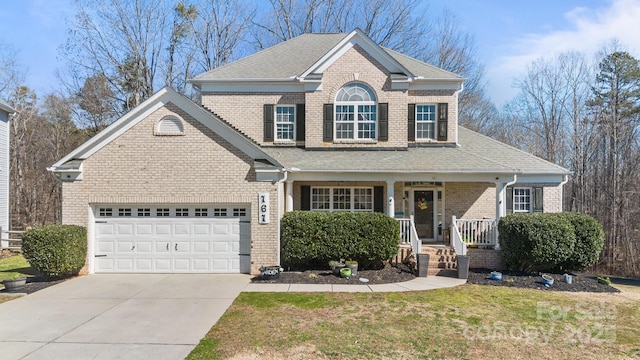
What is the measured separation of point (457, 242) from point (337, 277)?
4.66 metres

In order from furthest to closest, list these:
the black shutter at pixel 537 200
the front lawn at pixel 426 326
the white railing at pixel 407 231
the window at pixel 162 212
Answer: the black shutter at pixel 537 200, the white railing at pixel 407 231, the window at pixel 162 212, the front lawn at pixel 426 326

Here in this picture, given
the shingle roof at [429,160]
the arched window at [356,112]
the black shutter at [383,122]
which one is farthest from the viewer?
the arched window at [356,112]

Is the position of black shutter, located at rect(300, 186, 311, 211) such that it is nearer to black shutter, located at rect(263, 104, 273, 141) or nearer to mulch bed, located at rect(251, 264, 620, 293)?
black shutter, located at rect(263, 104, 273, 141)

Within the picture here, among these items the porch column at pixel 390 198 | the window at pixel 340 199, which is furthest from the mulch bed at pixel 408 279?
the window at pixel 340 199

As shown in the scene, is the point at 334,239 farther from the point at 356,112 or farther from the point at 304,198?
the point at 356,112

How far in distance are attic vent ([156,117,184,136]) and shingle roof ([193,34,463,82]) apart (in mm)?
4575

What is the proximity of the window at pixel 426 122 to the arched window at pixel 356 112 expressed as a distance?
2.10 m

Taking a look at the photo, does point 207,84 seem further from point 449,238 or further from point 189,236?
point 449,238

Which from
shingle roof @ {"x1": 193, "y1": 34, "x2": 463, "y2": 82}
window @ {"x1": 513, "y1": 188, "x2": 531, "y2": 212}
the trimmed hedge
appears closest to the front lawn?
the trimmed hedge

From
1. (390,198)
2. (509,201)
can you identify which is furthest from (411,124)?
(509,201)

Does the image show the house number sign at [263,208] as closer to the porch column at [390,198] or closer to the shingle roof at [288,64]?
the porch column at [390,198]

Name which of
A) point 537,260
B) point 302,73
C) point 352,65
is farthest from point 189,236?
point 537,260

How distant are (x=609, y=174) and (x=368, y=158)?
19212 mm

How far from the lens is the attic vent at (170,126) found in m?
11.2
